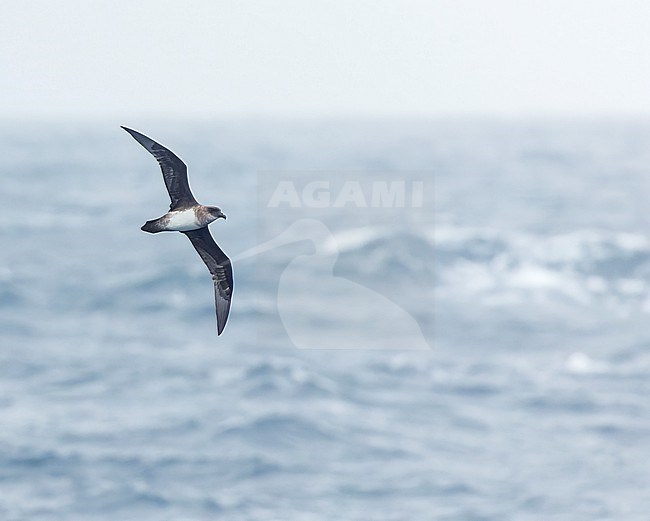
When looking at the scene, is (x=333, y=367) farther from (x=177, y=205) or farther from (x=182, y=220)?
(x=182, y=220)

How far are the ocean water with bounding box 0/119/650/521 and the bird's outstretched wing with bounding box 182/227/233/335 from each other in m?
27.7

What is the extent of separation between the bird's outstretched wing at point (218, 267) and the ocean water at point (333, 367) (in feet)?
90.9

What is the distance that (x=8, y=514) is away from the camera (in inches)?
1684

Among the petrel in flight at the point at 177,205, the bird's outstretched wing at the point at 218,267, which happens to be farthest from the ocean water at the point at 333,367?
the petrel in flight at the point at 177,205

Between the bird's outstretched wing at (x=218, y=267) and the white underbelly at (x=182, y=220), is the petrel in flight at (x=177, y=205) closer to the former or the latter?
the white underbelly at (x=182, y=220)

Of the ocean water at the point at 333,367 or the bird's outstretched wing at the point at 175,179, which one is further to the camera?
the ocean water at the point at 333,367

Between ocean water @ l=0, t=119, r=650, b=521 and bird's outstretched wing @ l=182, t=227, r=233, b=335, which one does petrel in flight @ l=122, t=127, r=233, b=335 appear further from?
ocean water @ l=0, t=119, r=650, b=521

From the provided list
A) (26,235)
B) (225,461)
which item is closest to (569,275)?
(225,461)

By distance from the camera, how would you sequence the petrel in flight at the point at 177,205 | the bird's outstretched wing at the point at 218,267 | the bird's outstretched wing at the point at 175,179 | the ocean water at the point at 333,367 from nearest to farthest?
the petrel in flight at the point at 177,205 < the bird's outstretched wing at the point at 175,179 < the bird's outstretched wing at the point at 218,267 < the ocean water at the point at 333,367

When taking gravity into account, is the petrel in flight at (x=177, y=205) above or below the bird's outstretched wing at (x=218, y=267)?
above

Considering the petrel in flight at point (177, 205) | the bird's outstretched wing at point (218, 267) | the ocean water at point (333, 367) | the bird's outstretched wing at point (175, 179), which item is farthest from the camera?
the ocean water at point (333, 367)

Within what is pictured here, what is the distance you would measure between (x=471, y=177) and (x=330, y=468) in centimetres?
9580

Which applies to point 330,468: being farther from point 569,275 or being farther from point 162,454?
point 569,275

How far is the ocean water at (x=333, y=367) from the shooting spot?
45906 mm
